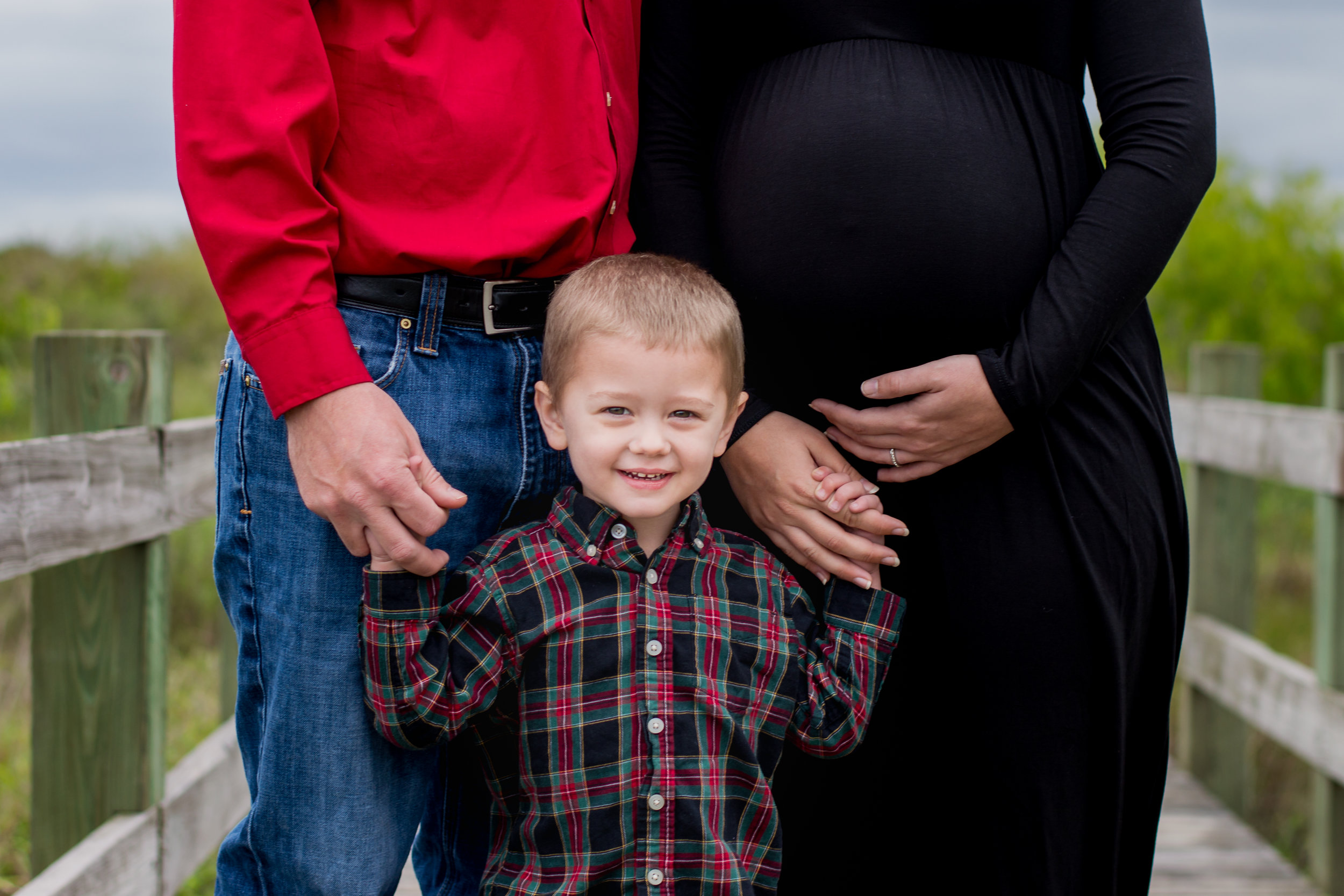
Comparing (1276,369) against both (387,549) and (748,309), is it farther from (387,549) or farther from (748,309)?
(387,549)

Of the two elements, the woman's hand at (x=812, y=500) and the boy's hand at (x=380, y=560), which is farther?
the woman's hand at (x=812, y=500)

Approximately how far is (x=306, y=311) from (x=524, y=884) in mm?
751

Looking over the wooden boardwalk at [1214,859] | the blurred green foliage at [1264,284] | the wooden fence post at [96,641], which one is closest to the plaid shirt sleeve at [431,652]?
the wooden fence post at [96,641]

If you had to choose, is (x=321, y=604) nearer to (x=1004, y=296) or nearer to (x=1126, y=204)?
(x=1004, y=296)

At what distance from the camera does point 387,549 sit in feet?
4.17

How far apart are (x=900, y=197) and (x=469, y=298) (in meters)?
0.57

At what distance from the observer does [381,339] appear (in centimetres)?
135

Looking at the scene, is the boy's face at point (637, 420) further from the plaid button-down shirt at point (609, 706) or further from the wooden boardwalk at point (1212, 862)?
the wooden boardwalk at point (1212, 862)

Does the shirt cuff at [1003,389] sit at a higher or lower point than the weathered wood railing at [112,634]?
higher

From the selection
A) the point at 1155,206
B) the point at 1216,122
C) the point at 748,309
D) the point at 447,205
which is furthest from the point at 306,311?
the point at 1216,122

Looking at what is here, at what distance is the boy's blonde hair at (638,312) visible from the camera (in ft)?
4.51

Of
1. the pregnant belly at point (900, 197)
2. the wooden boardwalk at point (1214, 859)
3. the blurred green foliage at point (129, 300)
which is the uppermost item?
the blurred green foliage at point (129, 300)

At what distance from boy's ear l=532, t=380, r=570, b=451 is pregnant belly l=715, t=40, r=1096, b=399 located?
33cm

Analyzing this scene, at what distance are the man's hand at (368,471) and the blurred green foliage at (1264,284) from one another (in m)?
6.51
